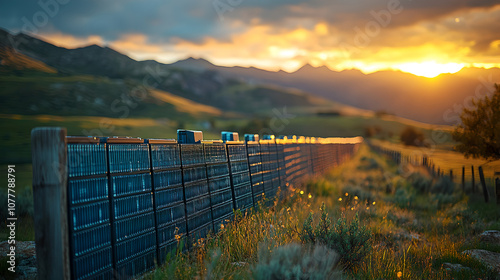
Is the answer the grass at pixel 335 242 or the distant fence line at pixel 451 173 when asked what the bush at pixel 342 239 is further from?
the distant fence line at pixel 451 173

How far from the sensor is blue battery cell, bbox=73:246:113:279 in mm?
4793

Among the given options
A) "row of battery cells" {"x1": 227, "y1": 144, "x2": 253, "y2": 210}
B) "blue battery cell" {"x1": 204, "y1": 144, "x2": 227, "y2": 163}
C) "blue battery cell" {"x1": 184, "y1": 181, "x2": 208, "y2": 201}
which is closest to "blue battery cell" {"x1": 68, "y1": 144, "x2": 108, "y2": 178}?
"blue battery cell" {"x1": 184, "y1": 181, "x2": 208, "y2": 201}

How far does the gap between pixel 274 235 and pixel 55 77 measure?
188m

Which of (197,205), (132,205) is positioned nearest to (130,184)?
(132,205)

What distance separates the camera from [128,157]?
19.0 ft

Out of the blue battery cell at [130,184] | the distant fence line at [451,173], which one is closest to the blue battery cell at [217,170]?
the blue battery cell at [130,184]

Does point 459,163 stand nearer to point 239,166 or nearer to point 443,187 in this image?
point 443,187

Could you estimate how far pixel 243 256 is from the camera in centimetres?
697

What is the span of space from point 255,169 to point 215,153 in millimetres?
2965

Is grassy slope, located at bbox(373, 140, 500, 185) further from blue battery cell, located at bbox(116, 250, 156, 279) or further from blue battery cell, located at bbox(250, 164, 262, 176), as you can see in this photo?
blue battery cell, located at bbox(116, 250, 156, 279)

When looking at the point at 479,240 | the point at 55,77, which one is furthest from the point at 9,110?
the point at 479,240

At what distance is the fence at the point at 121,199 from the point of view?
14.8 ft

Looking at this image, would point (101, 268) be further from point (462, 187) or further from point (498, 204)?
point (462, 187)

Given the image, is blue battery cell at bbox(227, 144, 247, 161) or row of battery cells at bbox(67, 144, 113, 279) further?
blue battery cell at bbox(227, 144, 247, 161)
